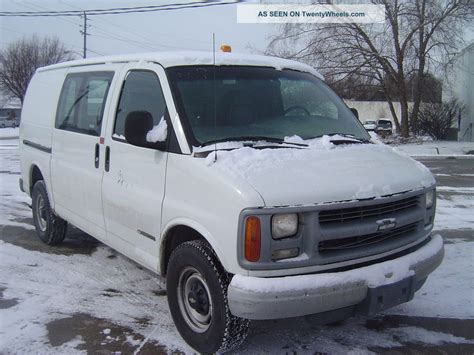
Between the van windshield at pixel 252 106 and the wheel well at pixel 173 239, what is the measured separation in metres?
0.61

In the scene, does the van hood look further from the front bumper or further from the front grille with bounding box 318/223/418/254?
the front bumper

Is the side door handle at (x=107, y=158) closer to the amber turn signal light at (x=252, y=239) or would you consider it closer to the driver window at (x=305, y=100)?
the driver window at (x=305, y=100)

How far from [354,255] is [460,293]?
192cm

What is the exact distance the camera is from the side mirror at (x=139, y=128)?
136 inches

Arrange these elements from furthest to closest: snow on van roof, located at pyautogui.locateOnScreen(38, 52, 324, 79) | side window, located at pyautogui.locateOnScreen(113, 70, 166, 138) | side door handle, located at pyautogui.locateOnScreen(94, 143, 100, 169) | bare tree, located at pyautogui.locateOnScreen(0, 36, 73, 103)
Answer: bare tree, located at pyautogui.locateOnScreen(0, 36, 73, 103)
side door handle, located at pyautogui.locateOnScreen(94, 143, 100, 169)
snow on van roof, located at pyautogui.locateOnScreen(38, 52, 324, 79)
side window, located at pyautogui.locateOnScreen(113, 70, 166, 138)

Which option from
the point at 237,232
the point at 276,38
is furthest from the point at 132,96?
the point at 276,38

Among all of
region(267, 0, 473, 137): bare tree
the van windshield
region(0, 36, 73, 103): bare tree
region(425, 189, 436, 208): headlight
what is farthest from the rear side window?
region(0, 36, 73, 103): bare tree

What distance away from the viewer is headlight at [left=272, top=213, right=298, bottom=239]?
2785 millimetres

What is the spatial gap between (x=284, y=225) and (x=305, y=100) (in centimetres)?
177

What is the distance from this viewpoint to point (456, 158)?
18.0 meters

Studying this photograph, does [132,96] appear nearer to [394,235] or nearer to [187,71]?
[187,71]

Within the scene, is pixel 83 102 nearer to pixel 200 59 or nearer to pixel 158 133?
pixel 200 59

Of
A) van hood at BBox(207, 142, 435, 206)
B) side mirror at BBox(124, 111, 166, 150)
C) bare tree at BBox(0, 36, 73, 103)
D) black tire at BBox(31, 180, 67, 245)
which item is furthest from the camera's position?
bare tree at BBox(0, 36, 73, 103)

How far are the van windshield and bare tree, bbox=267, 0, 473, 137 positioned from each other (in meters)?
23.7
